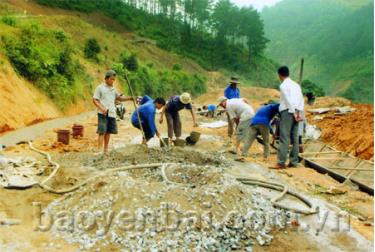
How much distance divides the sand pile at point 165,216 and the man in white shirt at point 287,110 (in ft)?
8.11

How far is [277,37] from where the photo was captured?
336 ft

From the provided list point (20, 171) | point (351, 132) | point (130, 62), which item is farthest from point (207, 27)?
point (20, 171)

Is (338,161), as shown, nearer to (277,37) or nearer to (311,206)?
(311,206)

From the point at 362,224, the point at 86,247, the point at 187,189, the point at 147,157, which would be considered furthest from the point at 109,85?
the point at 362,224

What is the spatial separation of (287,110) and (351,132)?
6531 mm

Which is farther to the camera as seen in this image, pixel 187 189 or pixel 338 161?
pixel 338 161

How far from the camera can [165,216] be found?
16.0 feet

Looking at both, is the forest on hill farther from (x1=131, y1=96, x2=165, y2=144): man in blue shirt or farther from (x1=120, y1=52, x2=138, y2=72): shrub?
(x1=131, y1=96, x2=165, y2=144): man in blue shirt

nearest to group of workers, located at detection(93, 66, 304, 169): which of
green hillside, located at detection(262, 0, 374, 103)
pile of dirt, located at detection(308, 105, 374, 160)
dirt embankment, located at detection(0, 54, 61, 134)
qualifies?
pile of dirt, located at detection(308, 105, 374, 160)

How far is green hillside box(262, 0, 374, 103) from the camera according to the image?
190 ft

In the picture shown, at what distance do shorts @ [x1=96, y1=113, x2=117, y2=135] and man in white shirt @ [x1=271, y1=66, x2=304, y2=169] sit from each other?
3.15m

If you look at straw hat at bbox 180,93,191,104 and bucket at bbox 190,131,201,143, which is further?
bucket at bbox 190,131,201,143

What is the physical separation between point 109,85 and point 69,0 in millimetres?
48393

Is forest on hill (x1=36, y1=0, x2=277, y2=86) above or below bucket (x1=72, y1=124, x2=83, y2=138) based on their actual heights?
above
